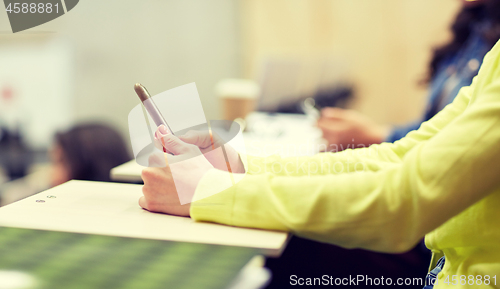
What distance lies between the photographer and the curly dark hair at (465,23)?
47.4 inches

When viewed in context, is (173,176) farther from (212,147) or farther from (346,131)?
(346,131)

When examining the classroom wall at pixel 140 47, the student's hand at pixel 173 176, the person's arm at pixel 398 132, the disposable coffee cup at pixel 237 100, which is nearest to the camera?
the student's hand at pixel 173 176

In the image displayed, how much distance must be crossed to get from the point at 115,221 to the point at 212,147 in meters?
0.17

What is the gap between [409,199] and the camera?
17.4 inches

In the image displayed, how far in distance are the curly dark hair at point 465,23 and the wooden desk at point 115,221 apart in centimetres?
107

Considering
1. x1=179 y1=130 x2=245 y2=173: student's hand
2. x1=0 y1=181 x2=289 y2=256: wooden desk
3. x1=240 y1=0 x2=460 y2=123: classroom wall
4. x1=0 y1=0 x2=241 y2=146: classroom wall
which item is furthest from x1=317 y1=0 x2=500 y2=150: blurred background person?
x1=0 y1=0 x2=241 y2=146: classroom wall

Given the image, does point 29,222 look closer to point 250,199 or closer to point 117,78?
point 250,199

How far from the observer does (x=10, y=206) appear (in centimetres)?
58

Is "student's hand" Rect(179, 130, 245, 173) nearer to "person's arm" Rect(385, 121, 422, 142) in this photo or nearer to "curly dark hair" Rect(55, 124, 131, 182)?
"person's arm" Rect(385, 121, 422, 142)

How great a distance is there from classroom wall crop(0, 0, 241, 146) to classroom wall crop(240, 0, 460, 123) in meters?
0.18

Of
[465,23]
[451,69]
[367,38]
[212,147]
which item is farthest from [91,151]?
[367,38]

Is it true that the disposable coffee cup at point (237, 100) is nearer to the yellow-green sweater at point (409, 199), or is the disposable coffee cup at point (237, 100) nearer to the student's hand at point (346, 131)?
the student's hand at point (346, 131)

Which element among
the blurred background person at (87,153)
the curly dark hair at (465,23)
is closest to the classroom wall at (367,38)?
the curly dark hair at (465,23)

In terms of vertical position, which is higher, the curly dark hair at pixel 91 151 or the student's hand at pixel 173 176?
the student's hand at pixel 173 176
